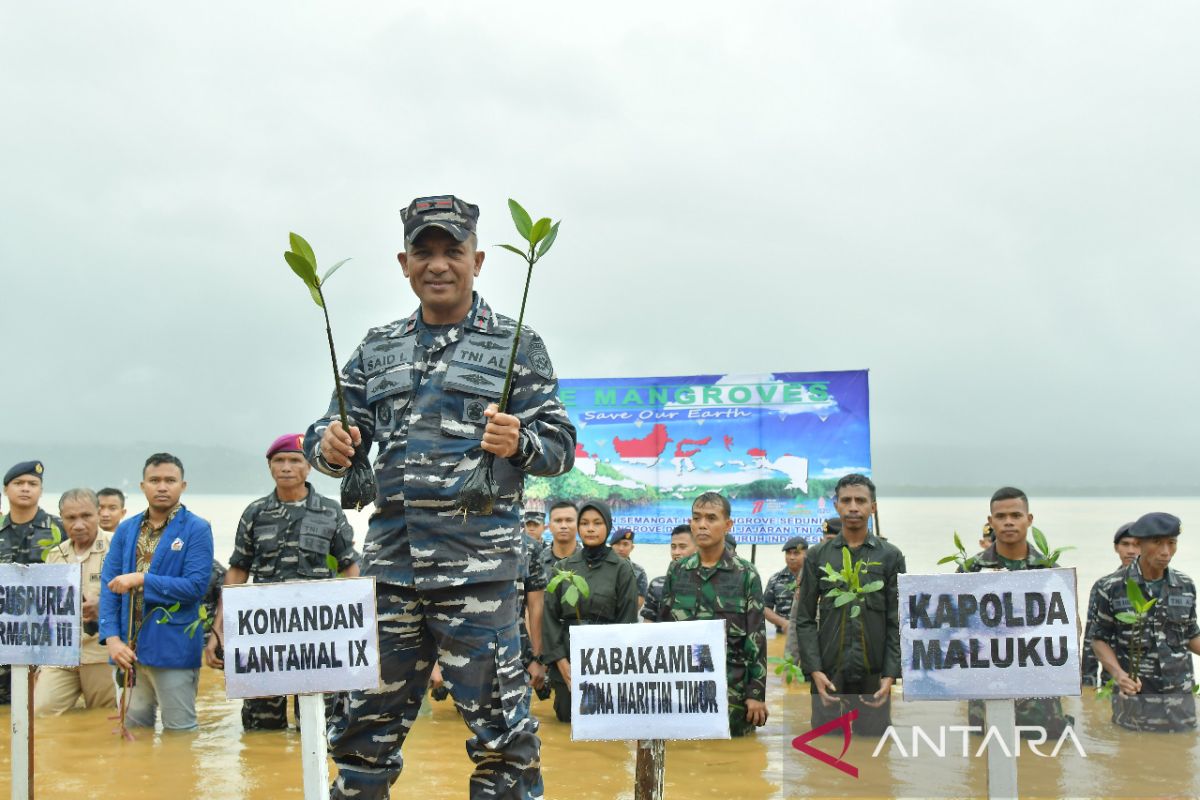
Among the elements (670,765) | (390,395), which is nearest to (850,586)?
(670,765)

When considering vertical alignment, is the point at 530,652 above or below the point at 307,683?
below

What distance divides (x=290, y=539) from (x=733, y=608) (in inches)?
115

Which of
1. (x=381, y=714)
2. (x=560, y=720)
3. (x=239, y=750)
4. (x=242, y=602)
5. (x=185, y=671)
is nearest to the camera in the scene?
(x=381, y=714)

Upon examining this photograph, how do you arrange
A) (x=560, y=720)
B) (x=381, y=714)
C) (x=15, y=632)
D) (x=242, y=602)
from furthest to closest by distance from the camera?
1. (x=560, y=720)
2. (x=15, y=632)
3. (x=242, y=602)
4. (x=381, y=714)

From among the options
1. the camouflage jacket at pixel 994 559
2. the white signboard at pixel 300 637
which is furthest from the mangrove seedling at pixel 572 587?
the white signboard at pixel 300 637

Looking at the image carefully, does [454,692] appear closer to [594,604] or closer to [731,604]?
[731,604]

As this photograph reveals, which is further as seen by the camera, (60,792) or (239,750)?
(239,750)

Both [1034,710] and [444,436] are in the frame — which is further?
[1034,710]

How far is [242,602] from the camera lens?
340cm

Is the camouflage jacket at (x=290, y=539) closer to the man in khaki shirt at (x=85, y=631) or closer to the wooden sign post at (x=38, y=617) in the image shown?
the man in khaki shirt at (x=85, y=631)

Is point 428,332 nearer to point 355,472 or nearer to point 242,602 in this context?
point 355,472

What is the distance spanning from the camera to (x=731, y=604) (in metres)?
7.30

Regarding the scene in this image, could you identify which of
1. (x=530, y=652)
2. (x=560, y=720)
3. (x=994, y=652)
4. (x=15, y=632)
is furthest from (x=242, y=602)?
(x=560, y=720)

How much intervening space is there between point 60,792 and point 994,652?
15.0ft
